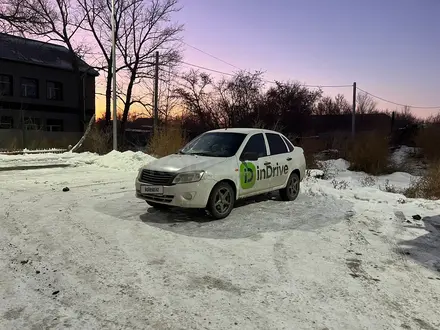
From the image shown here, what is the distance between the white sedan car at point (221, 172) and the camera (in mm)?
6582

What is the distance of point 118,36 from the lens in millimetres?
35250

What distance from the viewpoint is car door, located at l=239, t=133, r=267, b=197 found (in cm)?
734

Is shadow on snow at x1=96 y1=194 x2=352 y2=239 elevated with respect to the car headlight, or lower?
lower

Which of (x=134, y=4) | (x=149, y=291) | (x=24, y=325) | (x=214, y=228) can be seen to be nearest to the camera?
(x=24, y=325)

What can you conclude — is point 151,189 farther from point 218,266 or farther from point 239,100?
point 239,100

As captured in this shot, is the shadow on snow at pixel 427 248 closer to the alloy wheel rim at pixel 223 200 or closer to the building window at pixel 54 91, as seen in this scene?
the alloy wheel rim at pixel 223 200

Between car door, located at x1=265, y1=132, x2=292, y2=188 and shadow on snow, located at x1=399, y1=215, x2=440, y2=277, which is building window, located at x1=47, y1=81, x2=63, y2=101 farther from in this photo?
shadow on snow, located at x1=399, y1=215, x2=440, y2=277

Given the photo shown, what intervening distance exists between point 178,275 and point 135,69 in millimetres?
34053

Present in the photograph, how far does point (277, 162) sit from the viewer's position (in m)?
8.23

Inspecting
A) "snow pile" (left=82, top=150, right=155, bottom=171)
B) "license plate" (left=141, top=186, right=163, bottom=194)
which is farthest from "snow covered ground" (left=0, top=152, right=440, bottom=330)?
"snow pile" (left=82, top=150, right=155, bottom=171)

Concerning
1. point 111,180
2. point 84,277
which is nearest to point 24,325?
point 84,277

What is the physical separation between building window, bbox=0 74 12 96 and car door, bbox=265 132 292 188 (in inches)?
1342

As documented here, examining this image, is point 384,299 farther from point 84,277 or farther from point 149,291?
point 84,277

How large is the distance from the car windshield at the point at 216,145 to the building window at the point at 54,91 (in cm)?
3542
